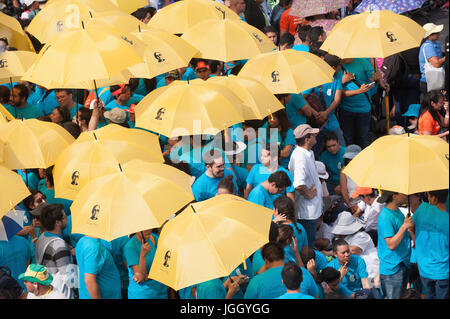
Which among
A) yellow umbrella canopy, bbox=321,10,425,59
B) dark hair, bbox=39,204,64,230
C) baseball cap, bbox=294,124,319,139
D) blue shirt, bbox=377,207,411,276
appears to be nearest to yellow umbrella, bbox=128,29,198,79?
yellow umbrella canopy, bbox=321,10,425,59

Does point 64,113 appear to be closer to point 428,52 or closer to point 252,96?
point 252,96

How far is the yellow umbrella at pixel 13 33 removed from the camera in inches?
502

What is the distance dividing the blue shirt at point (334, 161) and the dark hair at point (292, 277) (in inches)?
164

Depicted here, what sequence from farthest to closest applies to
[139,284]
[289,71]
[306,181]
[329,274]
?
[289,71] < [306,181] < [329,274] < [139,284]

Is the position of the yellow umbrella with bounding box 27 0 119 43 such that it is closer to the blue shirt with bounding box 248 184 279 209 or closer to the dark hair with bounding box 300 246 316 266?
the blue shirt with bounding box 248 184 279 209

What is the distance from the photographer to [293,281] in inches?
277

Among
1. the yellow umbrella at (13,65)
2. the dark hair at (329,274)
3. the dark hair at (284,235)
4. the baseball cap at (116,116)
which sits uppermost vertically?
the yellow umbrella at (13,65)

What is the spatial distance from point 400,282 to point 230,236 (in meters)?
2.02

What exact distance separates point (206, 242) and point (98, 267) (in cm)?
121

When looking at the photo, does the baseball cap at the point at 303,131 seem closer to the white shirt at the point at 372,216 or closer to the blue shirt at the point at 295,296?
the white shirt at the point at 372,216

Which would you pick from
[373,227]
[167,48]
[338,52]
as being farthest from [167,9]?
[373,227]

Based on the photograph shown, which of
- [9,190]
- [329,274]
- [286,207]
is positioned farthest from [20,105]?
[329,274]

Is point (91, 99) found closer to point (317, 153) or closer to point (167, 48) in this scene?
point (167, 48)

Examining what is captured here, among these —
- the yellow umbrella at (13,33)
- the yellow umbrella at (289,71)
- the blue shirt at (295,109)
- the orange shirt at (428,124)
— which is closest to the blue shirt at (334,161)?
the blue shirt at (295,109)
